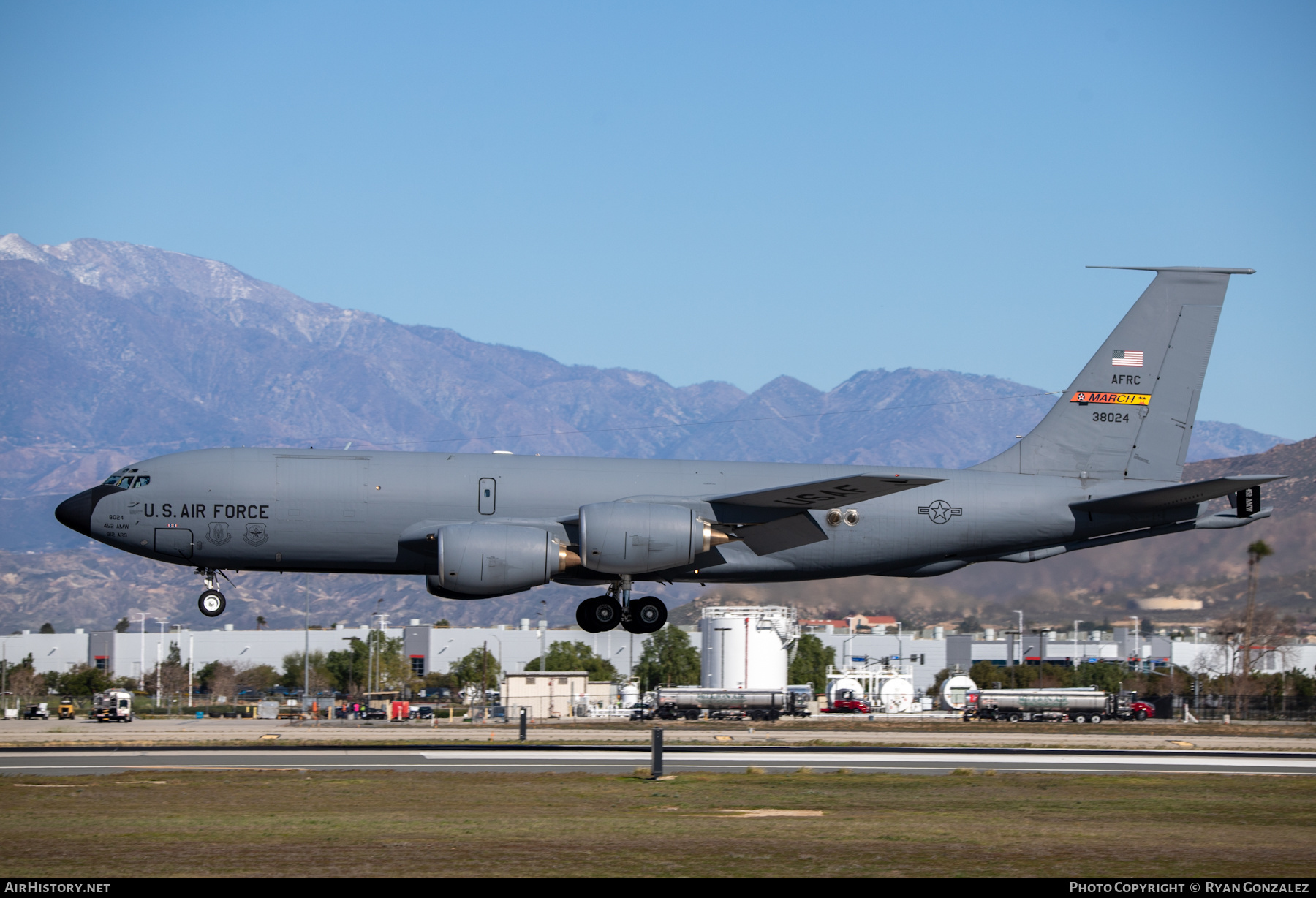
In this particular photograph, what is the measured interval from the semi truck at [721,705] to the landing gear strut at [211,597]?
122 feet

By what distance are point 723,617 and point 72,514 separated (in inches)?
2339

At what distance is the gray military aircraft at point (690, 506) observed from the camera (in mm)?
32281

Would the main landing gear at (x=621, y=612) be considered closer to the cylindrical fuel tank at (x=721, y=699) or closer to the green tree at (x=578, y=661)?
the cylindrical fuel tank at (x=721, y=699)

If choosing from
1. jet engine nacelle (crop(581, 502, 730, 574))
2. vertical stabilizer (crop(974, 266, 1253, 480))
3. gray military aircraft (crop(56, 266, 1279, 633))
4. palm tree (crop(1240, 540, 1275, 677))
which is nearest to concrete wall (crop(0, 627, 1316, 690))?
palm tree (crop(1240, 540, 1275, 677))

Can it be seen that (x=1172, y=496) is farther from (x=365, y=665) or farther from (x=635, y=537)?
(x=365, y=665)

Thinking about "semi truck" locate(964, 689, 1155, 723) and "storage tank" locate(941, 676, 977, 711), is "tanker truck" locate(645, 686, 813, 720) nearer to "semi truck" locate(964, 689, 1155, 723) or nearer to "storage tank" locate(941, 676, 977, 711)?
"semi truck" locate(964, 689, 1155, 723)

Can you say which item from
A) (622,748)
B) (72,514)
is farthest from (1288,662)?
(72,514)

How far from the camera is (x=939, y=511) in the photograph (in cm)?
3541

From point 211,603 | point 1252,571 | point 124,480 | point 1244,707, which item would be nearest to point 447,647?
point 1244,707

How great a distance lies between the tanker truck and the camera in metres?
70.6

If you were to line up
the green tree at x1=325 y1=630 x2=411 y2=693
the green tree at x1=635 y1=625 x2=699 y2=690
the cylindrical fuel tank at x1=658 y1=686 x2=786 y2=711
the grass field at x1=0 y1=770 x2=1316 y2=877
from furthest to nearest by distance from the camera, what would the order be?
the green tree at x1=325 y1=630 x2=411 y2=693, the green tree at x1=635 y1=625 x2=699 y2=690, the cylindrical fuel tank at x1=658 y1=686 x2=786 y2=711, the grass field at x1=0 y1=770 x2=1316 y2=877

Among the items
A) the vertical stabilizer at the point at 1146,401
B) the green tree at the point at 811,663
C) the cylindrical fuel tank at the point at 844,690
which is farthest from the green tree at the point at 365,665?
the vertical stabilizer at the point at 1146,401

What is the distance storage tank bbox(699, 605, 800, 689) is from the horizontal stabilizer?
5241 cm

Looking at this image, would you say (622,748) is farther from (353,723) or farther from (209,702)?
(209,702)
